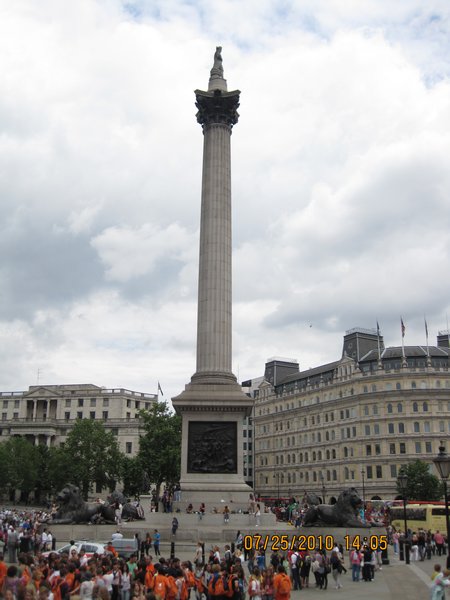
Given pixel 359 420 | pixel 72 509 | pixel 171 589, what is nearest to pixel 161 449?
pixel 359 420

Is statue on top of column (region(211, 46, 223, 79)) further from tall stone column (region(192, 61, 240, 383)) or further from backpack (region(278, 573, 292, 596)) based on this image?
backpack (region(278, 573, 292, 596))

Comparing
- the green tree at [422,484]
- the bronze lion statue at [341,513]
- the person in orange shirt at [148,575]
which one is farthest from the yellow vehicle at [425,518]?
the person in orange shirt at [148,575]

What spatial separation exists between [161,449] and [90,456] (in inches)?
636

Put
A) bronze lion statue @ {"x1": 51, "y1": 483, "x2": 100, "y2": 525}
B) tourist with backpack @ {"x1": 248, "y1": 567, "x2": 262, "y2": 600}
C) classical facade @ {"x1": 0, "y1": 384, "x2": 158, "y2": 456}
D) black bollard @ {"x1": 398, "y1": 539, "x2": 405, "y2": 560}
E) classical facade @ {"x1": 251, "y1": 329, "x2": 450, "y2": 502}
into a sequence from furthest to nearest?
1. classical facade @ {"x1": 0, "y1": 384, "x2": 158, "y2": 456}
2. classical facade @ {"x1": 251, "y1": 329, "x2": 450, "y2": 502}
3. bronze lion statue @ {"x1": 51, "y1": 483, "x2": 100, "y2": 525}
4. black bollard @ {"x1": 398, "y1": 539, "x2": 405, "y2": 560}
5. tourist with backpack @ {"x1": 248, "y1": 567, "x2": 262, "y2": 600}

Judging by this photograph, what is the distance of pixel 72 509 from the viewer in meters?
39.7

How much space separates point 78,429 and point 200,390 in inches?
2105

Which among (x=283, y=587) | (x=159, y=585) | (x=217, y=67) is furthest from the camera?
(x=217, y=67)

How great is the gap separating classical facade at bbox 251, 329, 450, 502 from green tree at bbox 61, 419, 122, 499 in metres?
33.2

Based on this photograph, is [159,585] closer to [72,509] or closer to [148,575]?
[148,575]

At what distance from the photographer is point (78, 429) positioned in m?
94.8

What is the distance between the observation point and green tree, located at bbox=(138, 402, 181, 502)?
81.4 meters

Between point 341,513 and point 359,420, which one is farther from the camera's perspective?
point 359,420

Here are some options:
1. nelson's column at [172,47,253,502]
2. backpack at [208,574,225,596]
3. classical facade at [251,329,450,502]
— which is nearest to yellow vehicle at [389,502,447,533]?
nelson's column at [172,47,253,502]

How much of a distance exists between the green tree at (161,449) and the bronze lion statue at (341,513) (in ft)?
148
